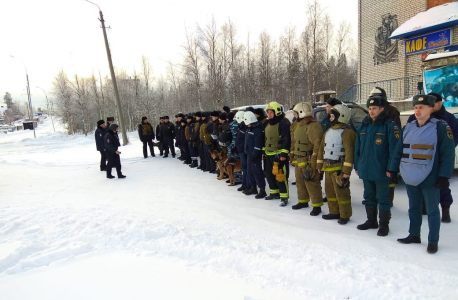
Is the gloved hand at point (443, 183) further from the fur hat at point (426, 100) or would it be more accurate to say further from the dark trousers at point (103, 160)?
the dark trousers at point (103, 160)

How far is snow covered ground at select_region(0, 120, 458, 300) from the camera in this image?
2.93m

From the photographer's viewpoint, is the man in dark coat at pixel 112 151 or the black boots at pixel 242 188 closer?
the black boots at pixel 242 188

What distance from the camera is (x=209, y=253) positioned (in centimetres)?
374

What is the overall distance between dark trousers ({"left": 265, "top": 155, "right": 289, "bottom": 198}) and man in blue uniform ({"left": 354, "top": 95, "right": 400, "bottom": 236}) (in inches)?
69.1

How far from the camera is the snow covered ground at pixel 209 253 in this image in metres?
2.93

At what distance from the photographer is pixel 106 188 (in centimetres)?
814

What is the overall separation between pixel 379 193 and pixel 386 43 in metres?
14.6

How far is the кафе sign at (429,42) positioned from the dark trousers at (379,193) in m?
11.4

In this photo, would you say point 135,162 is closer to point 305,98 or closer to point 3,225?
point 3,225

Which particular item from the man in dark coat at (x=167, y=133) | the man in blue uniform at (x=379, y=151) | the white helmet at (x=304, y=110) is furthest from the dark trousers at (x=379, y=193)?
the man in dark coat at (x=167, y=133)

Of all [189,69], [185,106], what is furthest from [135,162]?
[185,106]

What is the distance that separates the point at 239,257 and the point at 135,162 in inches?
368

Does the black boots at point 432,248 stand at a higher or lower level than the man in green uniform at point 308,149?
lower

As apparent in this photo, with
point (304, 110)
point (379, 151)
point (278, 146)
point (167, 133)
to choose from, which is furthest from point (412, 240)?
point (167, 133)
